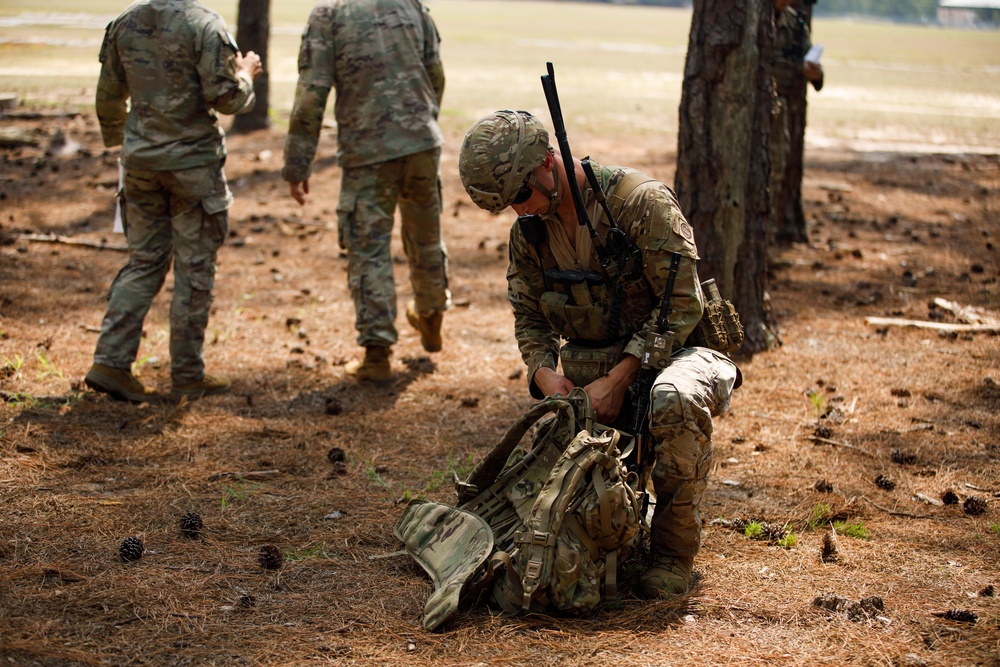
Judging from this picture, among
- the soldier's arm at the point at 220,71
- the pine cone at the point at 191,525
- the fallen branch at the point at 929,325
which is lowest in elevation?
the pine cone at the point at 191,525

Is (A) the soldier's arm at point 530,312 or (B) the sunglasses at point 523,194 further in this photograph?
(A) the soldier's arm at point 530,312

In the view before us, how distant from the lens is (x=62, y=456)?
16.7 ft

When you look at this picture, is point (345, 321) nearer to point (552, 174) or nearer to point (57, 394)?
point (57, 394)

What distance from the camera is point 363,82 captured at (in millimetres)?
6340

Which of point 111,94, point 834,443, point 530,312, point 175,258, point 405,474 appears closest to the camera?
point 530,312

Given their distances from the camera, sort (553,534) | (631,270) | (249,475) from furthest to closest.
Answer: (249,475), (631,270), (553,534)

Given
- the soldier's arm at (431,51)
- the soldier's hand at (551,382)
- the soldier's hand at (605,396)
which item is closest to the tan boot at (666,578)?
the soldier's hand at (605,396)

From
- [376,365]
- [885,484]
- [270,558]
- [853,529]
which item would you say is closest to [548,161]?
[270,558]

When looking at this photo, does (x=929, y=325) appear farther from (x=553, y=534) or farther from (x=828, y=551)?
(x=553, y=534)

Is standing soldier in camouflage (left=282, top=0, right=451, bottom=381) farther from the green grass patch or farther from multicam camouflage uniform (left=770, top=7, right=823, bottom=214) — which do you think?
multicam camouflage uniform (left=770, top=7, right=823, bottom=214)

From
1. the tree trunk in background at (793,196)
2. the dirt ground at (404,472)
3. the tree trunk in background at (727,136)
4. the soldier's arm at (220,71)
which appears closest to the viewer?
the dirt ground at (404,472)

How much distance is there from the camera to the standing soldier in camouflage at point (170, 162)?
580 cm

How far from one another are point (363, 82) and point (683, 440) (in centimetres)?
363

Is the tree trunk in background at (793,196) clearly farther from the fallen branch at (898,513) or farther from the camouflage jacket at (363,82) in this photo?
the fallen branch at (898,513)
